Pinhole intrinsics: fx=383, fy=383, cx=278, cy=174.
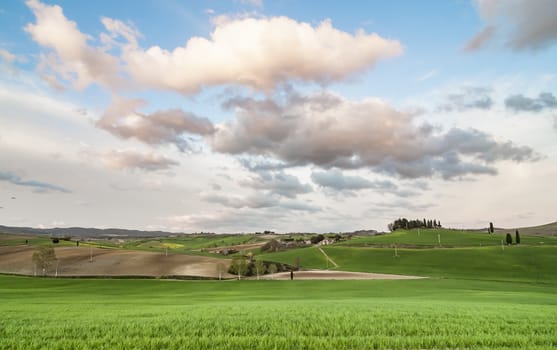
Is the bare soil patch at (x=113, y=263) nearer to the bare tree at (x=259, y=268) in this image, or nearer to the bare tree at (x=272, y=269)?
the bare tree at (x=259, y=268)

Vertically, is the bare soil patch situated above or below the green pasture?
below

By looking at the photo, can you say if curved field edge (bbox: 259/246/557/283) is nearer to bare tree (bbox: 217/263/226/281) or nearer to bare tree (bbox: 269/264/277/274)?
bare tree (bbox: 269/264/277/274)

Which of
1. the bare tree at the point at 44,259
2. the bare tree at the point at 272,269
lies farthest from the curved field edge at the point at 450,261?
the bare tree at the point at 44,259

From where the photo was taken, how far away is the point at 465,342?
11523 mm

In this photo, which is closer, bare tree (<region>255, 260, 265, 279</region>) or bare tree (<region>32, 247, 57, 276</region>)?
bare tree (<region>32, 247, 57, 276</region>)

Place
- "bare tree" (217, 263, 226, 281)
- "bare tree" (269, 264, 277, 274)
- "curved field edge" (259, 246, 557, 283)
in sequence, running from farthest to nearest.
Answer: "bare tree" (269, 264, 277, 274), "bare tree" (217, 263, 226, 281), "curved field edge" (259, 246, 557, 283)

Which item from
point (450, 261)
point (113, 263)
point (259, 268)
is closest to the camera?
point (259, 268)

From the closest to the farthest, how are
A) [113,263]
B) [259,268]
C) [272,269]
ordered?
[259,268] < [272,269] < [113,263]

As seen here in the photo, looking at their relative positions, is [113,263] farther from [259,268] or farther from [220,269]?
[259,268]

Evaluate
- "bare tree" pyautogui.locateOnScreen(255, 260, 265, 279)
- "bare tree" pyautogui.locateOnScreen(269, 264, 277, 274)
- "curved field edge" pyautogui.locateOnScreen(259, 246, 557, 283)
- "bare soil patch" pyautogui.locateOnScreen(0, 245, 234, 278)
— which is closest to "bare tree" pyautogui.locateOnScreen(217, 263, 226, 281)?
"bare soil patch" pyautogui.locateOnScreen(0, 245, 234, 278)

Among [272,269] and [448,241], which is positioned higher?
[448,241]

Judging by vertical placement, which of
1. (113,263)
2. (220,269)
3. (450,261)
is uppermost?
(113,263)

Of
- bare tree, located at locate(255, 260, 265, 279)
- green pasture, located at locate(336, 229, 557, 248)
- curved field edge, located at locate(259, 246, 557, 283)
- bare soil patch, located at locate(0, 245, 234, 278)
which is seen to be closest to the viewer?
curved field edge, located at locate(259, 246, 557, 283)

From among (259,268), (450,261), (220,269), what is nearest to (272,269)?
(259,268)
